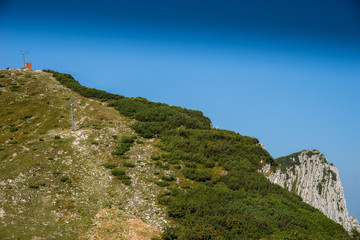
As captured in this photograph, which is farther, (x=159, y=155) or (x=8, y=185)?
(x=159, y=155)

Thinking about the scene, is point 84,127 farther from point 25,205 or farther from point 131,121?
point 25,205

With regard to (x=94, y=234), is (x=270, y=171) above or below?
above

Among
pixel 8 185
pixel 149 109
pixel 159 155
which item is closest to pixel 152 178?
pixel 159 155

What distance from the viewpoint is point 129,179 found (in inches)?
1308

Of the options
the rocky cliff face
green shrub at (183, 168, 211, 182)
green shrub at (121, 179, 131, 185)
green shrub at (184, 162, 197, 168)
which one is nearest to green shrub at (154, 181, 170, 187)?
green shrub at (121, 179, 131, 185)

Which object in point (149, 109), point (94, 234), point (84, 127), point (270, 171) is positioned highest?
point (149, 109)

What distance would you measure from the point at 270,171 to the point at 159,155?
21510 mm

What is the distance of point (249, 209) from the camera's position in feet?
95.7

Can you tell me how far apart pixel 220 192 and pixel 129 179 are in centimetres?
1306

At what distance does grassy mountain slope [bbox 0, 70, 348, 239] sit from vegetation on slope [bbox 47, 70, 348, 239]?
0.14 metres

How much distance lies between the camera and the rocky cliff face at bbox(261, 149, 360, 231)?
134375 mm

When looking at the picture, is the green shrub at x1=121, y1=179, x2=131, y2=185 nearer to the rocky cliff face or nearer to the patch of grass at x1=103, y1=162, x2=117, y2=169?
the patch of grass at x1=103, y1=162, x2=117, y2=169

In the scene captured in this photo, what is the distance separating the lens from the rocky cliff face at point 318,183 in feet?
441

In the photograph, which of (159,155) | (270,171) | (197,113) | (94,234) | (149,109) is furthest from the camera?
(197,113)
